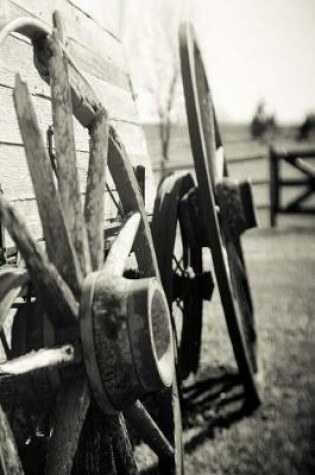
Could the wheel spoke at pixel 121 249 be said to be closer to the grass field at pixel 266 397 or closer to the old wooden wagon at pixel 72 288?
the old wooden wagon at pixel 72 288

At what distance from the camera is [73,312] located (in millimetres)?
1135

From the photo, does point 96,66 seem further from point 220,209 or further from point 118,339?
point 118,339

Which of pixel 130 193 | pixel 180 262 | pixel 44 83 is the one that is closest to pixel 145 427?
pixel 130 193

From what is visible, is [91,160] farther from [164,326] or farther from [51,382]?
[51,382]

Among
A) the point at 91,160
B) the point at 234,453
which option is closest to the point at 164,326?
the point at 91,160

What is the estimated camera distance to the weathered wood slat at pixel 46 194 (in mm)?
1102

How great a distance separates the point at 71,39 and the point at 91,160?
141cm

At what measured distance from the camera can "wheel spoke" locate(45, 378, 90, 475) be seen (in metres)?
1.12

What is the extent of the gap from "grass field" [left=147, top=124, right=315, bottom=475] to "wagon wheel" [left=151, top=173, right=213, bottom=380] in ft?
0.96

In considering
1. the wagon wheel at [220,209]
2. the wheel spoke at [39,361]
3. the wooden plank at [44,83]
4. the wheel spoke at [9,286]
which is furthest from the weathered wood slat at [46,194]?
the wagon wheel at [220,209]

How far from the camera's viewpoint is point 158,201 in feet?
7.39

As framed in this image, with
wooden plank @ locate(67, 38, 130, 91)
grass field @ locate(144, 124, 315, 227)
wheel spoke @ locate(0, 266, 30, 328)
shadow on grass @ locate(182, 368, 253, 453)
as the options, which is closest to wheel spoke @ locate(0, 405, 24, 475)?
wheel spoke @ locate(0, 266, 30, 328)

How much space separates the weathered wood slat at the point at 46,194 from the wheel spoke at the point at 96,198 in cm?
22

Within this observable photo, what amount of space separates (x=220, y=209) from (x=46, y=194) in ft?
5.02
